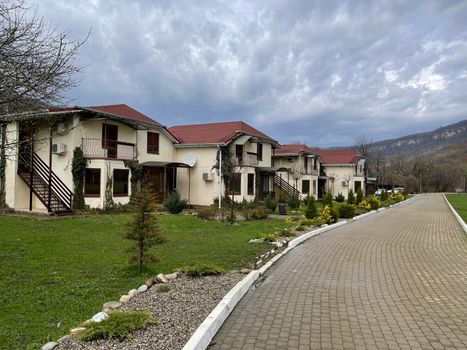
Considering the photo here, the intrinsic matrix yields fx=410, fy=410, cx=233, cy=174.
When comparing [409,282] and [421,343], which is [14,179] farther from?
[421,343]

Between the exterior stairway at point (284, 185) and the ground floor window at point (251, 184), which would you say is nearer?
the ground floor window at point (251, 184)

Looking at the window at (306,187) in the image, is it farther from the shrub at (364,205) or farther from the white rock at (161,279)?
the white rock at (161,279)

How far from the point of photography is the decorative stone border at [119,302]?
4.78m

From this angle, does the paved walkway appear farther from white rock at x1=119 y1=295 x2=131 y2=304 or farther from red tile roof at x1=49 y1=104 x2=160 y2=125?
red tile roof at x1=49 y1=104 x2=160 y2=125

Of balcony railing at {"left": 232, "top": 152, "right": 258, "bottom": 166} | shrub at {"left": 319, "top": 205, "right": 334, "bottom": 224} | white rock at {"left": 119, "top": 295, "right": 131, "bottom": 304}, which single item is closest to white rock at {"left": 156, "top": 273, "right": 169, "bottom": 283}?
white rock at {"left": 119, "top": 295, "right": 131, "bottom": 304}

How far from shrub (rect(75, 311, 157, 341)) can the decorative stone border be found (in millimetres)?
180

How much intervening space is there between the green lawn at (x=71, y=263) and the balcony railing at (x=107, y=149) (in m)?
6.51

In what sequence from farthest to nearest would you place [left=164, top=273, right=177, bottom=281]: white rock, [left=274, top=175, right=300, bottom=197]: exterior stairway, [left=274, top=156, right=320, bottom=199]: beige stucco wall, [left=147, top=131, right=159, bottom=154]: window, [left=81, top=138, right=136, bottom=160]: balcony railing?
[left=274, top=156, right=320, bottom=199]: beige stucco wall → [left=274, top=175, right=300, bottom=197]: exterior stairway → [left=147, top=131, right=159, bottom=154]: window → [left=81, top=138, right=136, bottom=160]: balcony railing → [left=164, top=273, right=177, bottom=281]: white rock

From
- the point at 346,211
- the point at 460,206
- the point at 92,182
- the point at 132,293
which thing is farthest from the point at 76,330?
the point at 460,206

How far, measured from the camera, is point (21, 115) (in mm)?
6859

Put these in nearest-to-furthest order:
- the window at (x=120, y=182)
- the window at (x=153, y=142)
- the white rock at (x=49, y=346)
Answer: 1. the white rock at (x=49, y=346)
2. the window at (x=120, y=182)
3. the window at (x=153, y=142)

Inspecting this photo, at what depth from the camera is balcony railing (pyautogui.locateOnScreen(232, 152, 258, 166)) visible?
3008 cm

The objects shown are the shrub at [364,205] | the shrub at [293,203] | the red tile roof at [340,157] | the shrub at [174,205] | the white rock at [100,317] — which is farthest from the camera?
the red tile roof at [340,157]

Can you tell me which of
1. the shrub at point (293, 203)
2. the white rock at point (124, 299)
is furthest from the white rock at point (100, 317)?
the shrub at point (293, 203)
